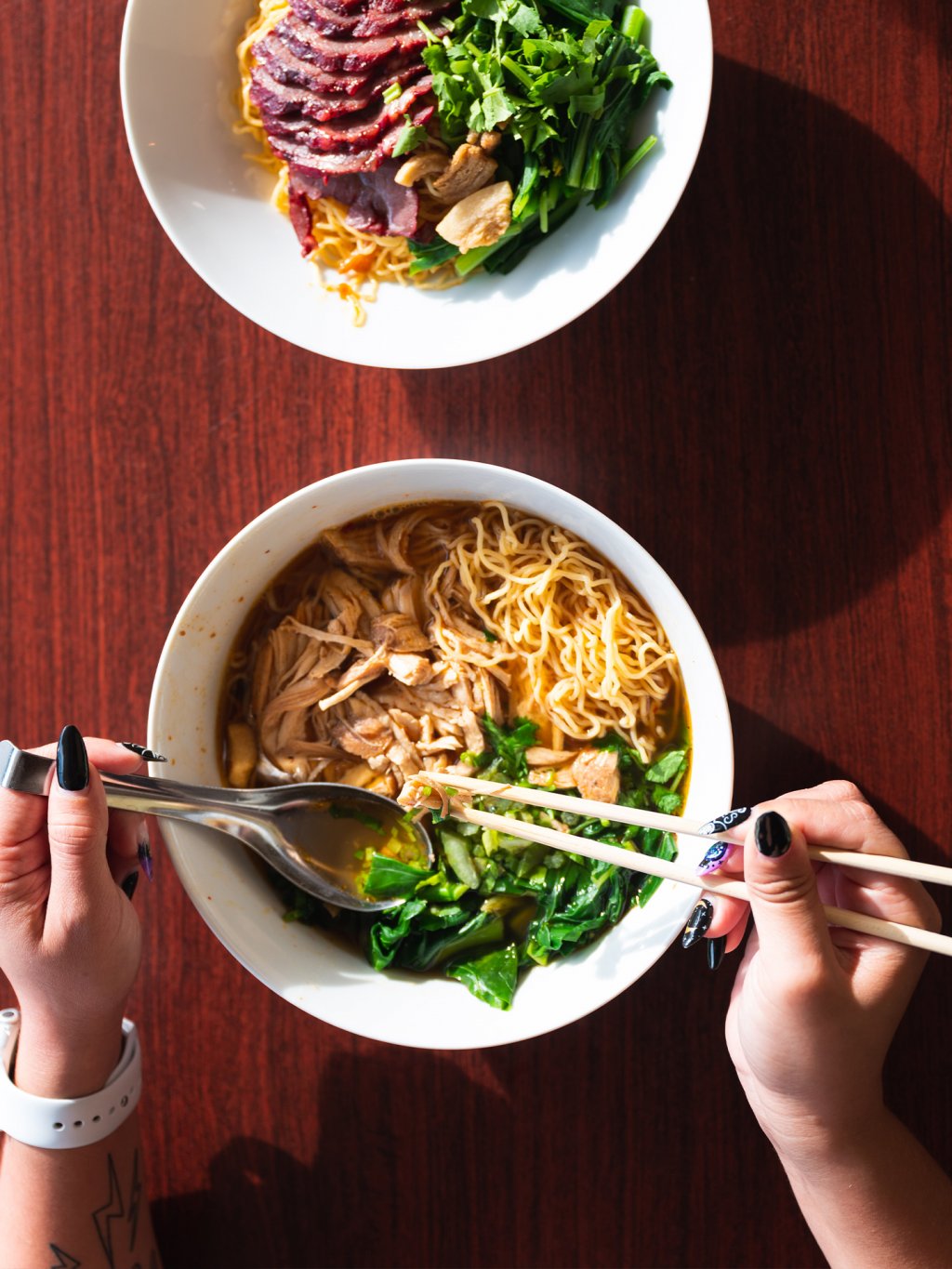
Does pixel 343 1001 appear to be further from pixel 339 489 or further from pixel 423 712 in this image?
pixel 339 489

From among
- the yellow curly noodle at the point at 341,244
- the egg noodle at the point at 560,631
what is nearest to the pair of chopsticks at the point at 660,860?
the egg noodle at the point at 560,631

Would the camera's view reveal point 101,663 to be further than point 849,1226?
Yes

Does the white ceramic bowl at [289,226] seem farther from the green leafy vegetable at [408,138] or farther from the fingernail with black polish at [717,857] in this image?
the fingernail with black polish at [717,857]

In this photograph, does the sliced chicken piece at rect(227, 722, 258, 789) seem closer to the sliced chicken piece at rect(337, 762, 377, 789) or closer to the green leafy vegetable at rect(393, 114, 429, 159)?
the sliced chicken piece at rect(337, 762, 377, 789)

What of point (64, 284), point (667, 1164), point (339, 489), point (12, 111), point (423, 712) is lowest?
point (667, 1164)

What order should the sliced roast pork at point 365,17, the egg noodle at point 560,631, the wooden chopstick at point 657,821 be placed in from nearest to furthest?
the wooden chopstick at point 657,821, the sliced roast pork at point 365,17, the egg noodle at point 560,631

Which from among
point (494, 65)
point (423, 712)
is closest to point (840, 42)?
point (494, 65)
